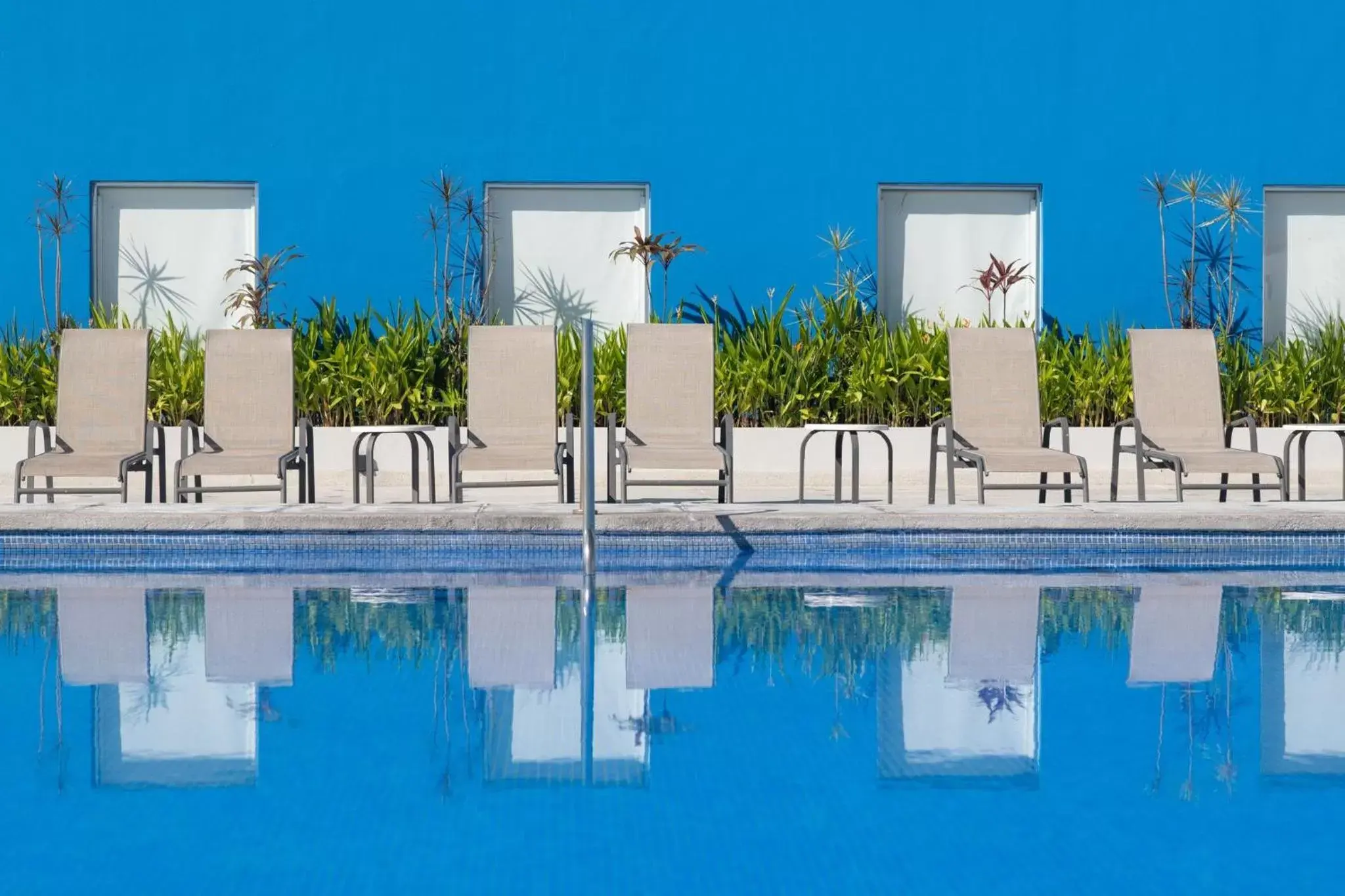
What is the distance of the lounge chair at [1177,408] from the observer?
7691 mm

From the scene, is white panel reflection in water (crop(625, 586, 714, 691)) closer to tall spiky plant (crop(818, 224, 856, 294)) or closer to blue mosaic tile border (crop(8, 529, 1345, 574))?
blue mosaic tile border (crop(8, 529, 1345, 574))

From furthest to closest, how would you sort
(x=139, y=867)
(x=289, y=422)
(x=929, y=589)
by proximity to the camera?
(x=289, y=422)
(x=929, y=589)
(x=139, y=867)

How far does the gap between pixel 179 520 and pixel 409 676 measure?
7.72ft

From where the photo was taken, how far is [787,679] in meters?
4.26

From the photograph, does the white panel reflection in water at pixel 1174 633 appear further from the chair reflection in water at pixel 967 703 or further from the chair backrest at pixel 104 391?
the chair backrest at pixel 104 391

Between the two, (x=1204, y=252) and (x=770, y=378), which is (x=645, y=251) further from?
(x=1204, y=252)

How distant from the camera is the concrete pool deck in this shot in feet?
20.4

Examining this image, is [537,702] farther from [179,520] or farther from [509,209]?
[509,209]

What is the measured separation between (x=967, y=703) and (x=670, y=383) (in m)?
4.30

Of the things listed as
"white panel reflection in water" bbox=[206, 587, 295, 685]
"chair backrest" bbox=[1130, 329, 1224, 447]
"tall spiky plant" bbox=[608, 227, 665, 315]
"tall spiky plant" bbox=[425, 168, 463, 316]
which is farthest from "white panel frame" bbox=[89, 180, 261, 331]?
"chair backrest" bbox=[1130, 329, 1224, 447]

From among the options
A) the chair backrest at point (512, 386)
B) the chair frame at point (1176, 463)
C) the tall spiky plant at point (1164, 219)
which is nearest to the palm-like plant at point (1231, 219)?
the tall spiky plant at point (1164, 219)

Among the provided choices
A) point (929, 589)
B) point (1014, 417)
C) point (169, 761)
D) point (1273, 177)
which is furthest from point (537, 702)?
point (1273, 177)

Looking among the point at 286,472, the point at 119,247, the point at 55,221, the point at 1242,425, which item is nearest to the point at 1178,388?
the point at 1242,425

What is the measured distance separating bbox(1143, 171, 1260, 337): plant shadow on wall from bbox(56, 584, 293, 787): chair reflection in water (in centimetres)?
753
